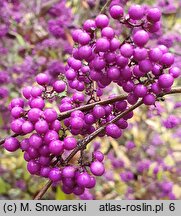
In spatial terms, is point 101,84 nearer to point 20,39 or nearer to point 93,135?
point 93,135

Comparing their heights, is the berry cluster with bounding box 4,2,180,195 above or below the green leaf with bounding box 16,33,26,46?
above

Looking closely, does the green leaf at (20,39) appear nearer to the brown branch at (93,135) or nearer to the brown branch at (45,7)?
the brown branch at (45,7)

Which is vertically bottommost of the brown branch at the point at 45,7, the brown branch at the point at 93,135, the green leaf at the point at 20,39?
the green leaf at the point at 20,39

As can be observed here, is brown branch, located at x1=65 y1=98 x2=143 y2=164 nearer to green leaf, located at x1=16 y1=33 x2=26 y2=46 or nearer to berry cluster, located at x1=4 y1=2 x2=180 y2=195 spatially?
berry cluster, located at x1=4 y1=2 x2=180 y2=195

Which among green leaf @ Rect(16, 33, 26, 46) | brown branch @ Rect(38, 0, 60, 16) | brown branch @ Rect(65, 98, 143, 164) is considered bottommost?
green leaf @ Rect(16, 33, 26, 46)

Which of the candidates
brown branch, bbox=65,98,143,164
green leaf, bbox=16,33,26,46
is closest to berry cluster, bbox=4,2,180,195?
brown branch, bbox=65,98,143,164

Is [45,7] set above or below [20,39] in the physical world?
above

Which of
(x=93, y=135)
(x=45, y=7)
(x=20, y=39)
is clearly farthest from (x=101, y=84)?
(x=45, y=7)

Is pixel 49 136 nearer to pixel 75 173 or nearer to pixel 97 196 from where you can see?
pixel 75 173

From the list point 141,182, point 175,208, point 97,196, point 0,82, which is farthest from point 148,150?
point 175,208

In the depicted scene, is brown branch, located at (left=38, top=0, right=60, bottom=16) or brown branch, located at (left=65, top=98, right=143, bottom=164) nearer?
brown branch, located at (left=65, top=98, right=143, bottom=164)

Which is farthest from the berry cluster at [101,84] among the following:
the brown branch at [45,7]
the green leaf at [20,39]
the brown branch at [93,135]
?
the brown branch at [45,7]
